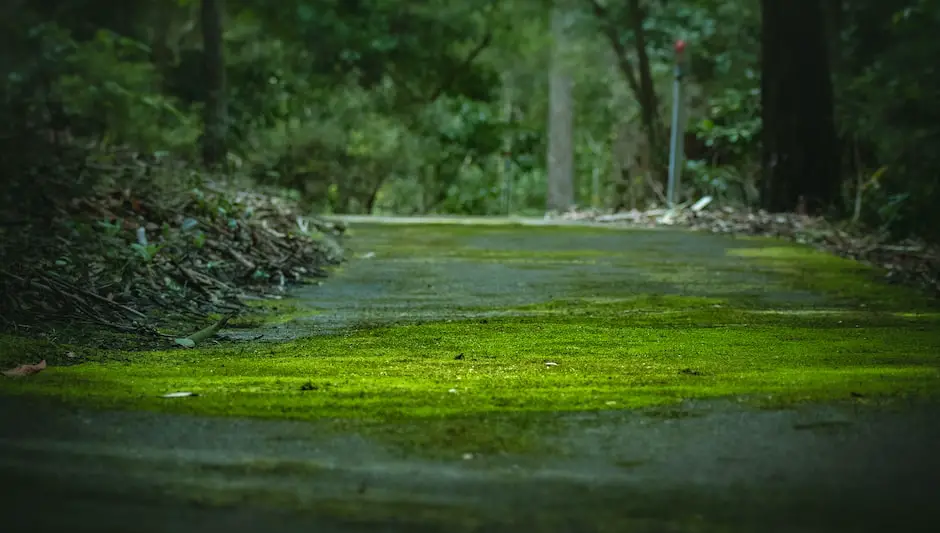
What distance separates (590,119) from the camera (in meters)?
25.7

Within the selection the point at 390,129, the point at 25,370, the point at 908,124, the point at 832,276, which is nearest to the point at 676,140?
the point at 908,124

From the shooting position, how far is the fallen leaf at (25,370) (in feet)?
10.1

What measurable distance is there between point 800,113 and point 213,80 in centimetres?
521

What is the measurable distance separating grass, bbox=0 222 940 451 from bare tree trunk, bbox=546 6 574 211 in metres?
15.9

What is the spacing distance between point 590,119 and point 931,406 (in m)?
23.2

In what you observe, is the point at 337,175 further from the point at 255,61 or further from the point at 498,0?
the point at 498,0

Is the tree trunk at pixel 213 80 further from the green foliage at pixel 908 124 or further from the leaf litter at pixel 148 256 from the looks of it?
the green foliage at pixel 908 124

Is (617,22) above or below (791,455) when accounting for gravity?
above

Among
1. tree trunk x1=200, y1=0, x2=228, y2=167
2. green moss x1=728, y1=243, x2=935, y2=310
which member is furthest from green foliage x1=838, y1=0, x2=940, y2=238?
tree trunk x1=200, y1=0, x2=228, y2=167

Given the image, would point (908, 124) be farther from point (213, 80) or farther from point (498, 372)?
point (213, 80)

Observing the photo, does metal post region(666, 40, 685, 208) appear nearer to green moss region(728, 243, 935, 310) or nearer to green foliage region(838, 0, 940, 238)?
green foliage region(838, 0, 940, 238)

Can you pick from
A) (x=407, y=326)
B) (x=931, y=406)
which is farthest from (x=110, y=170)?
(x=931, y=406)

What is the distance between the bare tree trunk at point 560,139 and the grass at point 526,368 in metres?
15.9

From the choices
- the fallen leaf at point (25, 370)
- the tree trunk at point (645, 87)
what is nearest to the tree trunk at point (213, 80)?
the tree trunk at point (645, 87)
